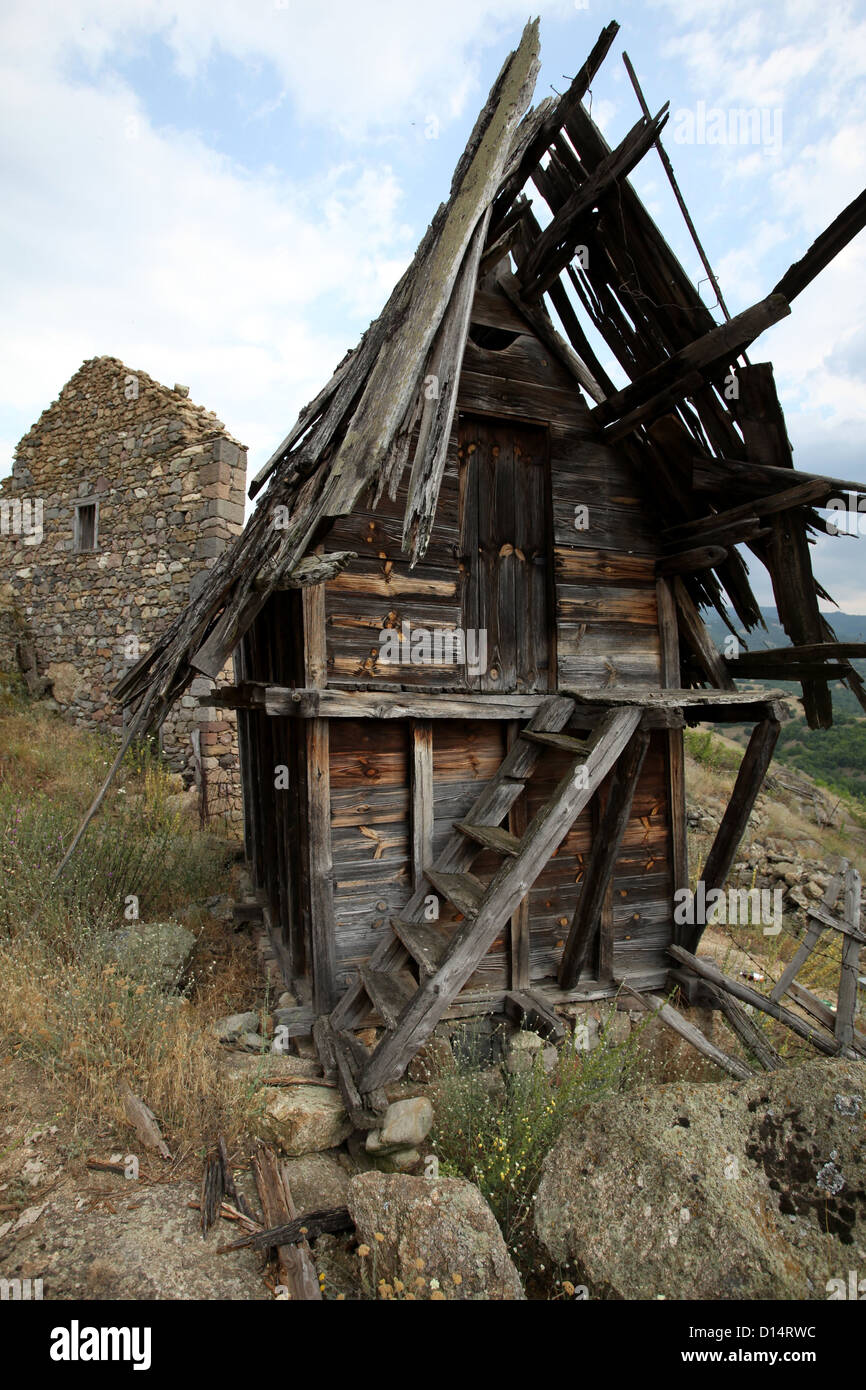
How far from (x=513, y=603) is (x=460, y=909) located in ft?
7.57

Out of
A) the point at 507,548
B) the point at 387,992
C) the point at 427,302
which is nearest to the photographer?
the point at 427,302

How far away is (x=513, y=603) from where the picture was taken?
4941 millimetres

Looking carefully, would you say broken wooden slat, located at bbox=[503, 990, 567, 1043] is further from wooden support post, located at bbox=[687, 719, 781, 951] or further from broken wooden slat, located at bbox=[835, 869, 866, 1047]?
Answer: broken wooden slat, located at bbox=[835, 869, 866, 1047]

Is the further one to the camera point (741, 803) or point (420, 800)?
point (741, 803)

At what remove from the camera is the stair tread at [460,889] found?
364cm

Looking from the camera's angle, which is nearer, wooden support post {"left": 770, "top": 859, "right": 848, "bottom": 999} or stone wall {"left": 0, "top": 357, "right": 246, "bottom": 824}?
wooden support post {"left": 770, "top": 859, "right": 848, "bottom": 999}

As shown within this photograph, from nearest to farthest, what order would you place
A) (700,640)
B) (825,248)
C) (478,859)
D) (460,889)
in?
(825,248) < (460,889) < (478,859) < (700,640)

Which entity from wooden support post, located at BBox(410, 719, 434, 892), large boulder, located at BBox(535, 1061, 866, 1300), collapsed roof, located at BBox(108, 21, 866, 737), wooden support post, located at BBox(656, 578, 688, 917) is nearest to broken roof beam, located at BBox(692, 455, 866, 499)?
collapsed roof, located at BBox(108, 21, 866, 737)

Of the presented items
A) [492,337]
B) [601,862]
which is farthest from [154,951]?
[492,337]

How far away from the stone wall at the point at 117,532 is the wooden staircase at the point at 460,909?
705 centimetres

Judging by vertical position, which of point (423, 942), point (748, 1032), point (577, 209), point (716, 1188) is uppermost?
point (577, 209)

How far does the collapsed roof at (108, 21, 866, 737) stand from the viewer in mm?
3365

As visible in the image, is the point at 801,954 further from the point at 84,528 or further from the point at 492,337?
the point at 84,528
